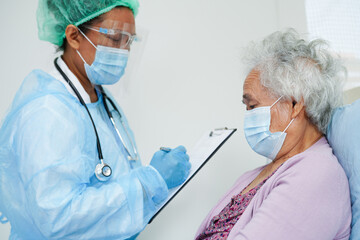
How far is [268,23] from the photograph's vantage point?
82.1 inches

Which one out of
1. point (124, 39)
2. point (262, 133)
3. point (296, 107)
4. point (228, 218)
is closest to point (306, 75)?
point (296, 107)

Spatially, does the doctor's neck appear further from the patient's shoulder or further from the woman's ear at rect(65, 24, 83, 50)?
the patient's shoulder

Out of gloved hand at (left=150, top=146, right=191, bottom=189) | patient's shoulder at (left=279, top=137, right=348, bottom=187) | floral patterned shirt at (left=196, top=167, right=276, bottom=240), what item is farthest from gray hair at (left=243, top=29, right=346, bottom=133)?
gloved hand at (left=150, top=146, right=191, bottom=189)

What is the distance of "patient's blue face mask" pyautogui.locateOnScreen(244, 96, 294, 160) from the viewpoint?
1.19 metres

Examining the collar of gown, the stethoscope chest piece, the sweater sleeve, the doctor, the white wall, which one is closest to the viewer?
the sweater sleeve

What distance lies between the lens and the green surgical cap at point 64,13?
122 centimetres

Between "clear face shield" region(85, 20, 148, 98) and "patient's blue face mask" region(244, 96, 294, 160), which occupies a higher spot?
"clear face shield" region(85, 20, 148, 98)

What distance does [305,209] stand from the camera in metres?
0.91

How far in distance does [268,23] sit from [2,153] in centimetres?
167

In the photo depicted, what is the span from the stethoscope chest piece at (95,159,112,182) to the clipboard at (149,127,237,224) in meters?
0.22

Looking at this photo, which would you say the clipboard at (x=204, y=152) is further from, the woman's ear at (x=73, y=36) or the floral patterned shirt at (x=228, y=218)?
the woman's ear at (x=73, y=36)

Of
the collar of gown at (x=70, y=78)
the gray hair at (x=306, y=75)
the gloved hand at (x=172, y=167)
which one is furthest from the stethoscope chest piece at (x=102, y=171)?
the gray hair at (x=306, y=75)

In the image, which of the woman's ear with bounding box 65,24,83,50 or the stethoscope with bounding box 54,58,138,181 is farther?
the woman's ear with bounding box 65,24,83,50

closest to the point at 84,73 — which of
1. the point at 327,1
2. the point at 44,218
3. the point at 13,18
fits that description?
the point at 44,218
